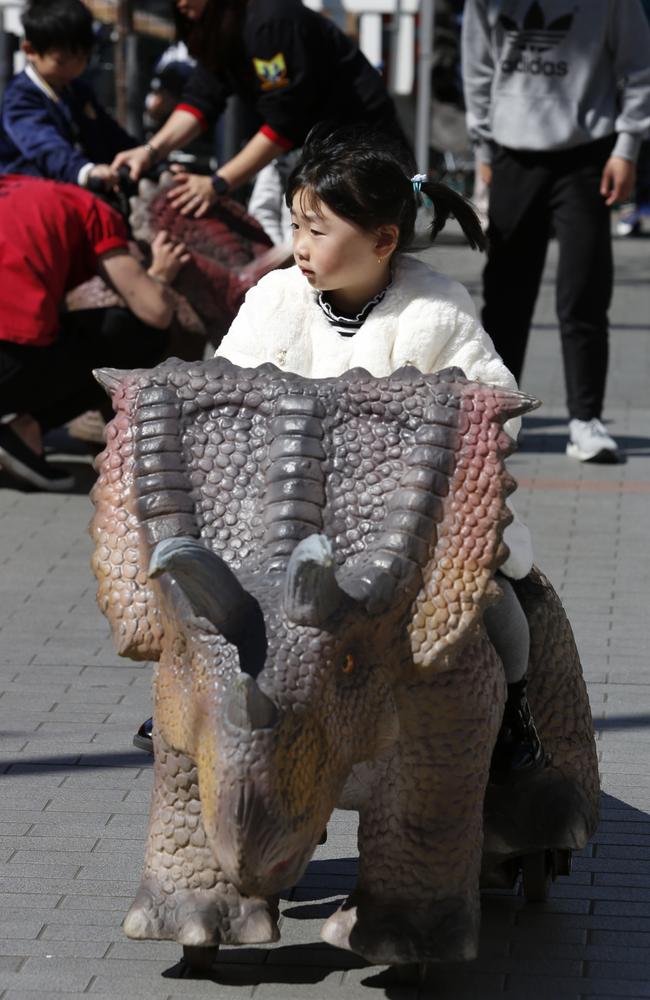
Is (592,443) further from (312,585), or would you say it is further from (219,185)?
(312,585)

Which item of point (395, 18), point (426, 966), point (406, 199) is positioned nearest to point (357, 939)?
point (426, 966)

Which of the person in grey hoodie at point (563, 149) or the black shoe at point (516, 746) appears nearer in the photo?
the black shoe at point (516, 746)

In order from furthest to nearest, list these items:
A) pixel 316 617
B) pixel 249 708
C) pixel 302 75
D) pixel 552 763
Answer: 1. pixel 302 75
2. pixel 552 763
3. pixel 316 617
4. pixel 249 708

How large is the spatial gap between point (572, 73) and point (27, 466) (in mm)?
2977

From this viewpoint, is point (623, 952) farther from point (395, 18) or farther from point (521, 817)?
point (395, 18)

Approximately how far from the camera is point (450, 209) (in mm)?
3715

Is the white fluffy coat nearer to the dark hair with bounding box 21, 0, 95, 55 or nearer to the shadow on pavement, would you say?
the shadow on pavement

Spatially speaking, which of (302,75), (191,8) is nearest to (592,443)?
(302,75)

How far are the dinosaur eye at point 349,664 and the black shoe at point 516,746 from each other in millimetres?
746

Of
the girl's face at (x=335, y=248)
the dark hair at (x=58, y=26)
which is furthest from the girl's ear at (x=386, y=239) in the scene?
the dark hair at (x=58, y=26)

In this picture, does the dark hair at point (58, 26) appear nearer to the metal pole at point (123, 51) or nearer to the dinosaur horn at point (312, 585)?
the dinosaur horn at point (312, 585)

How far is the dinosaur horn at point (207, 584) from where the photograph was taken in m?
2.71

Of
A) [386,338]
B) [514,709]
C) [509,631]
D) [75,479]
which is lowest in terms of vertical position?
[75,479]

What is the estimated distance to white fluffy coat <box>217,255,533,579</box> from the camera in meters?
3.42
